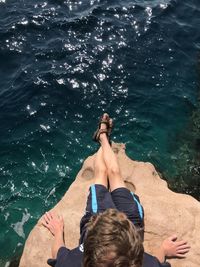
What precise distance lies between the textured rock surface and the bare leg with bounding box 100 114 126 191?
76 cm

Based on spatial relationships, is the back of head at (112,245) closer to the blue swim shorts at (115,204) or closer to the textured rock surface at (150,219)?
the blue swim shorts at (115,204)

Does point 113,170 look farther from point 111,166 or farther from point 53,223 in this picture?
point 53,223

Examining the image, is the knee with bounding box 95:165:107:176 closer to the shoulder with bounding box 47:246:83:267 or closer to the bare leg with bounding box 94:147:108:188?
the bare leg with bounding box 94:147:108:188

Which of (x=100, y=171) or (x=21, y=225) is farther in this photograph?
(x=21, y=225)

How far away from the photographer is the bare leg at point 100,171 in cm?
898

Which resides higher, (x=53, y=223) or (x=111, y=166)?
(x=111, y=166)

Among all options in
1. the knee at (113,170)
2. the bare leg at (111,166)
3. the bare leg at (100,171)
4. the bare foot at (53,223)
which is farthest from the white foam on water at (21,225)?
the knee at (113,170)

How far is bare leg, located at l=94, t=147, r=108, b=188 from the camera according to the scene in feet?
29.5

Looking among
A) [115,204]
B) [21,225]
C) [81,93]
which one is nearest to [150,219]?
[115,204]

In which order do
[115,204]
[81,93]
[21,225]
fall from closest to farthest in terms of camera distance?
[115,204] → [21,225] → [81,93]

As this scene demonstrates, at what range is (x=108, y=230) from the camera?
5.17m

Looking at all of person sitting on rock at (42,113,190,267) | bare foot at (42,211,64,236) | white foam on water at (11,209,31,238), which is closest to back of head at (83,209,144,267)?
person sitting on rock at (42,113,190,267)

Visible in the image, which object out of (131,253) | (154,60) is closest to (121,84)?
(154,60)

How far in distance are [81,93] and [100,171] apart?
17.3ft
